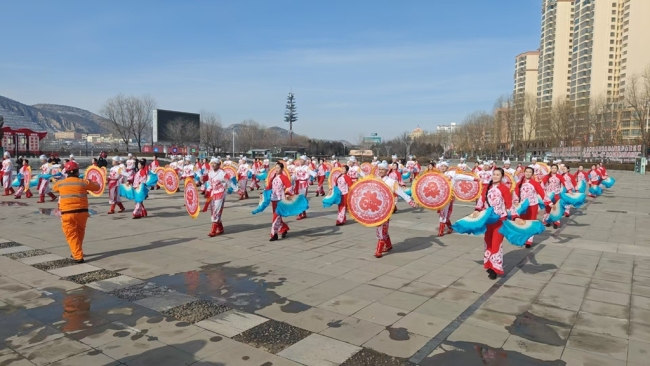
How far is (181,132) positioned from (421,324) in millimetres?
69155

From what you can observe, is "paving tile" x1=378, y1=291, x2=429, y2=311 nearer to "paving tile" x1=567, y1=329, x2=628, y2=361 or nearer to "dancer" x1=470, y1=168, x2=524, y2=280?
"dancer" x1=470, y1=168, x2=524, y2=280

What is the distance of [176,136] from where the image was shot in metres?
68.3

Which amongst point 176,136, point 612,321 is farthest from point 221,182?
point 176,136

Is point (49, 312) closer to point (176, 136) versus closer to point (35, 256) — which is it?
point (35, 256)

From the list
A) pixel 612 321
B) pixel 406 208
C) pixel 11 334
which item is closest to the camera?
pixel 11 334

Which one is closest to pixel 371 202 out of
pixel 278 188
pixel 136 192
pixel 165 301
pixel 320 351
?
pixel 278 188

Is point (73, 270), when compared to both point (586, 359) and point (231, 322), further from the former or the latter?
point (586, 359)

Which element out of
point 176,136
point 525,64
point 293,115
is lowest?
point 176,136

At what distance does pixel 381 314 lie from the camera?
5156mm

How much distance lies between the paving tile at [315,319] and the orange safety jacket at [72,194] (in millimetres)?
4657

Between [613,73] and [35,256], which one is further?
[613,73]

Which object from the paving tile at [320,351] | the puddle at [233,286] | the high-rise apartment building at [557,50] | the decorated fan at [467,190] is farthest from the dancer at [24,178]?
the high-rise apartment building at [557,50]

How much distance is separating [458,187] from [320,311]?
899 cm

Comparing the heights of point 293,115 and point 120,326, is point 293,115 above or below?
above
